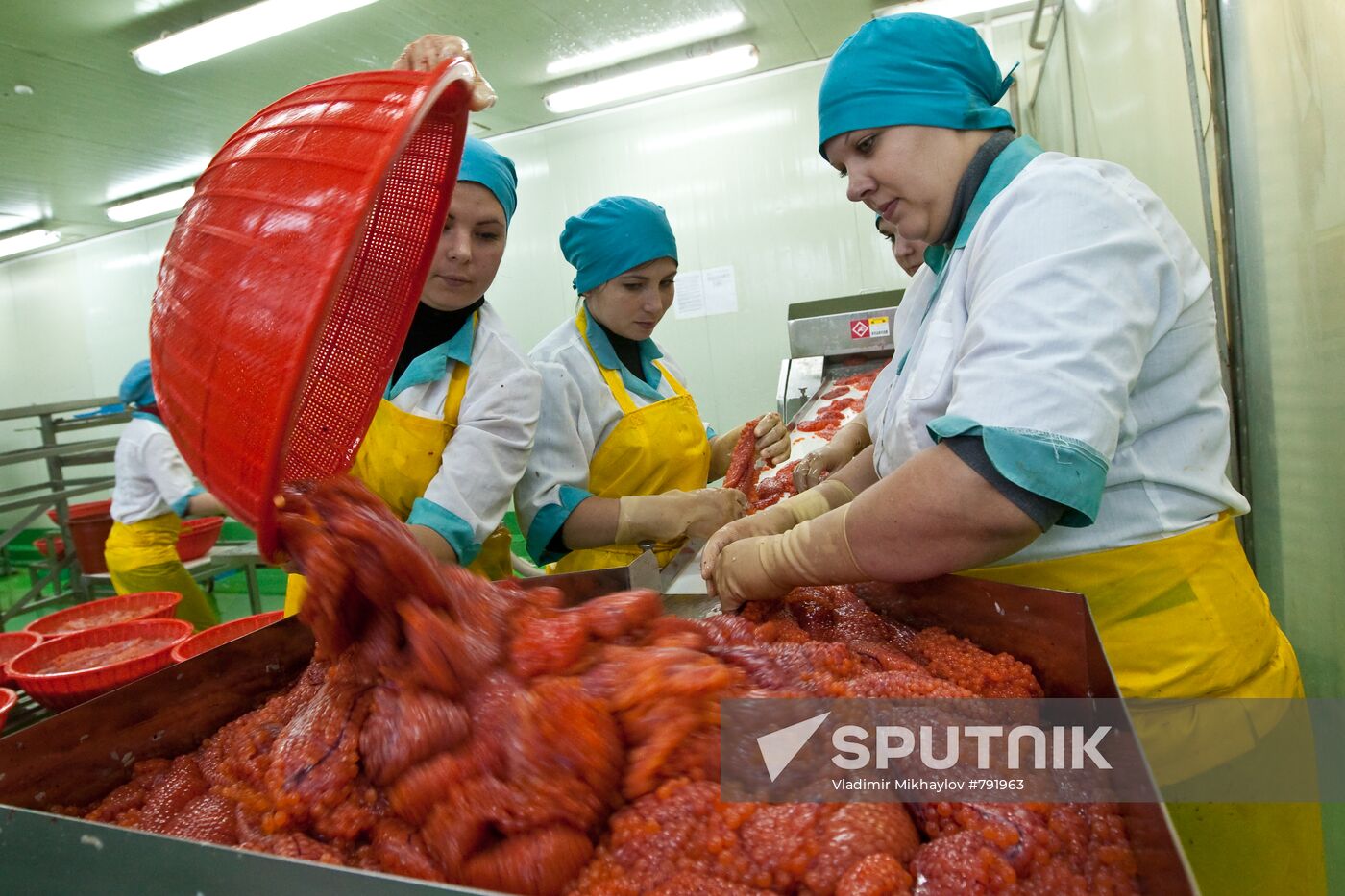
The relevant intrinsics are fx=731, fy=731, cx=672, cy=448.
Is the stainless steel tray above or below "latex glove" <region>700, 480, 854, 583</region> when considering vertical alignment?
below

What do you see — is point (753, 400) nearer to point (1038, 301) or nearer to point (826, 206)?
point (826, 206)

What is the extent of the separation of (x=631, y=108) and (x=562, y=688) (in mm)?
7235

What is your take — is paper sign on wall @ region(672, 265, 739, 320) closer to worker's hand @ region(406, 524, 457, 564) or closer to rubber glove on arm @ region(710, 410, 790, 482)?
rubber glove on arm @ region(710, 410, 790, 482)

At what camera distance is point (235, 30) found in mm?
4641

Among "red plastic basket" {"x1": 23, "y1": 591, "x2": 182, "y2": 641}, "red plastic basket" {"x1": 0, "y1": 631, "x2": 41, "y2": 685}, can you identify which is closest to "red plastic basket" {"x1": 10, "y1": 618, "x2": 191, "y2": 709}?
"red plastic basket" {"x1": 0, "y1": 631, "x2": 41, "y2": 685}

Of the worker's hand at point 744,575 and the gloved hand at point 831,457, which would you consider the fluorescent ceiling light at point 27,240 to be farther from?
the worker's hand at point 744,575

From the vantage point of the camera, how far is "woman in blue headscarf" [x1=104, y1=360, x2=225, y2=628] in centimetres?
423

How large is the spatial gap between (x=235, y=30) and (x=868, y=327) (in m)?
4.41

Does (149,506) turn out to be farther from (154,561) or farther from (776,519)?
(776,519)

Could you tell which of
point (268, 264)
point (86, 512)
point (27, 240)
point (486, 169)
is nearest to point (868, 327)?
point (486, 169)

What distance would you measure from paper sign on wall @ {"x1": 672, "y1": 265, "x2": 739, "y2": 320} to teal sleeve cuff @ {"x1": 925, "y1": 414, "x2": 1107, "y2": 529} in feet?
20.3

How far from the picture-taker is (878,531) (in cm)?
115

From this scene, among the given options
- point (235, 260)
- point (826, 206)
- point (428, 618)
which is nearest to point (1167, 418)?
point (428, 618)

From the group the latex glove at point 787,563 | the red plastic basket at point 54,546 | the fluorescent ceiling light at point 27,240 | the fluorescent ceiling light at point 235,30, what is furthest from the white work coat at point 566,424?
the fluorescent ceiling light at point 27,240
